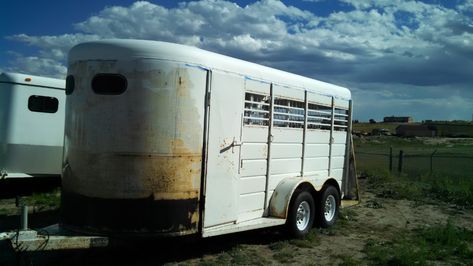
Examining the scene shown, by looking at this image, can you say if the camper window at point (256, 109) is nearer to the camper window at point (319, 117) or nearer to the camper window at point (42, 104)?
the camper window at point (319, 117)

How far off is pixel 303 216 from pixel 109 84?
4.03m

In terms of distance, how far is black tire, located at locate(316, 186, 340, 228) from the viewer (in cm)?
849

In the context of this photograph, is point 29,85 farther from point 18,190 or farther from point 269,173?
point 269,173

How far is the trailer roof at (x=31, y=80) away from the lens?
10.3m

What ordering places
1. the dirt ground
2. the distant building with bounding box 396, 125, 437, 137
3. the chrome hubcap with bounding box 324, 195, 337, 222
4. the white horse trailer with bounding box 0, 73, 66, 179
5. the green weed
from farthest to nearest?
the distant building with bounding box 396, 125, 437, 137, the white horse trailer with bounding box 0, 73, 66, 179, the chrome hubcap with bounding box 324, 195, 337, 222, the green weed, the dirt ground

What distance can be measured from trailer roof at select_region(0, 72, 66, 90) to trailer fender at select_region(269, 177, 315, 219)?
6031 millimetres

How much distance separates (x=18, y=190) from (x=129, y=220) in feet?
24.5

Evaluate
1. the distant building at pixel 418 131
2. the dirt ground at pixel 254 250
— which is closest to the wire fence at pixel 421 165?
the dirt ground at pixel 254 250

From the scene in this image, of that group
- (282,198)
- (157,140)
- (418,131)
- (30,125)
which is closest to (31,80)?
(30,125)

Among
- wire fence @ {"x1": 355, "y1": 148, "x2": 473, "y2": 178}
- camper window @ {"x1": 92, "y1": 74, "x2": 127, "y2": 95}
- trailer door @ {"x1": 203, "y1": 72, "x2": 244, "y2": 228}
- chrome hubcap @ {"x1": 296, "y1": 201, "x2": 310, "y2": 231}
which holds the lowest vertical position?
chrome hubcap @ {"x1": 296, "y1": 201, "x2": 310, "y2": 231}

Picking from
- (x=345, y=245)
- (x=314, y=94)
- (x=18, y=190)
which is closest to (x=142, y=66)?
(x=314, y=94)

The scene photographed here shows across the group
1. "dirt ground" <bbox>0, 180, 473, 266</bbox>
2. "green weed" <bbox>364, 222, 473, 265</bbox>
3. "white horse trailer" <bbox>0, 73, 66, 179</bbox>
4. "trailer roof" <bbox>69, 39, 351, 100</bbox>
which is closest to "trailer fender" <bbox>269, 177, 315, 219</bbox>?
"dirt ground" <bbox>0, 180, 473, 266</bbox>

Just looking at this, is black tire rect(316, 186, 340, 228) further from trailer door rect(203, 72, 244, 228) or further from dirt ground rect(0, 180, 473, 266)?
trailer door rect(203, 72, 244, 228)

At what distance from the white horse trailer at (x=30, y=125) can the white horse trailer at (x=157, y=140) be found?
5.00 m
